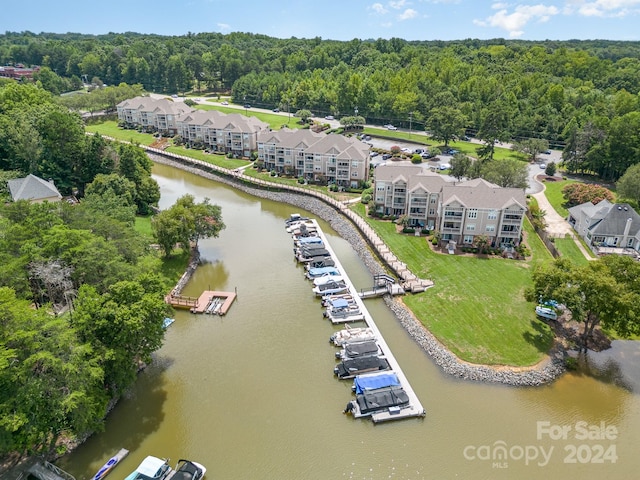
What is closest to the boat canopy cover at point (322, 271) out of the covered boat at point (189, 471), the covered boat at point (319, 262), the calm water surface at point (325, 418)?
the covered boat at point (319, 262)

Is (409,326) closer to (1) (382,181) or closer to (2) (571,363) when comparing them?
(2) (571,363)

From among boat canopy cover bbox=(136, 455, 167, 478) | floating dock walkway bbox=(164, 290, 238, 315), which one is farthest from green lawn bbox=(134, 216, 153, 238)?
boat canopy cover bbox=(136, 455, 167, 478)

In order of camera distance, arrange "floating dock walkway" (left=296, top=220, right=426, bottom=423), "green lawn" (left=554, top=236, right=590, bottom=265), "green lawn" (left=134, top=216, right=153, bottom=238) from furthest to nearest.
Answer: "green lawn" (left=134, top=216, right=153, bottom=238), "green lawn" (left=554, top=236, right=590, bottom=265), "floating dock walkway" (left=296, top=220, right=426, bottom=423)

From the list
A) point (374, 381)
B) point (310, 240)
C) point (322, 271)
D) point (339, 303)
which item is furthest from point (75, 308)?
point (310, 240)

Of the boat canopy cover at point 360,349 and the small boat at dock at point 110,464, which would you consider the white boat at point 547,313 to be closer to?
the boat canopy cover at point 360,349

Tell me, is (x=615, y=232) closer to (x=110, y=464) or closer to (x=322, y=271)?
(x=322, y=271)

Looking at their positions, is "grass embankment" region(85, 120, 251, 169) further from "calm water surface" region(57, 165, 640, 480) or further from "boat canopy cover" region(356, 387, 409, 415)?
"boat canopy cover" region(356, 387, 409, 415)
